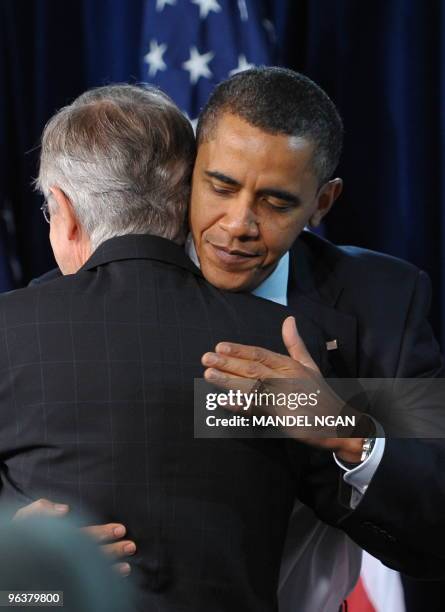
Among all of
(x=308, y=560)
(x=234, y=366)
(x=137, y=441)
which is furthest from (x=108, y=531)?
(x=308, y=560)

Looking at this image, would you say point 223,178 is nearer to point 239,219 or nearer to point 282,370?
point 239,219

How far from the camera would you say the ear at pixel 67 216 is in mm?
1651

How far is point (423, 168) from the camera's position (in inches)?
113

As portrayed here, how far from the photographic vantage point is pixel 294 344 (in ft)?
5.02

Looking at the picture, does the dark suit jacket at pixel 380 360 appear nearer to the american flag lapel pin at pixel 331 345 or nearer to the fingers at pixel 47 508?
the american flag lapel pin at pixel 331 345

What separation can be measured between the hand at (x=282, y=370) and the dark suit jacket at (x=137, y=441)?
50 mm

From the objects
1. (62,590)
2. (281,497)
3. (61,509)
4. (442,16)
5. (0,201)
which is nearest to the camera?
(62,590)

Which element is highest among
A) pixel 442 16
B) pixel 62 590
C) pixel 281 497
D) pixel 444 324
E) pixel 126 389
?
pixel 442 16

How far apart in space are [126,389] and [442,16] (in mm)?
1729

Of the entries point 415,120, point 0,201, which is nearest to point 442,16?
point 415,120

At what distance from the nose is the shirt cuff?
40cm

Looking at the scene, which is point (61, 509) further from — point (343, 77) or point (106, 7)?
point (106, 7)

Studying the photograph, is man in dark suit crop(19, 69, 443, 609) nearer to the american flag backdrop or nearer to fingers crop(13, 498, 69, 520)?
fingers crop(13, 498, 69, 520)

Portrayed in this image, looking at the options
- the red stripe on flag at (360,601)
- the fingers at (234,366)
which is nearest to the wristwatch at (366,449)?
the fingers at (234,366)
